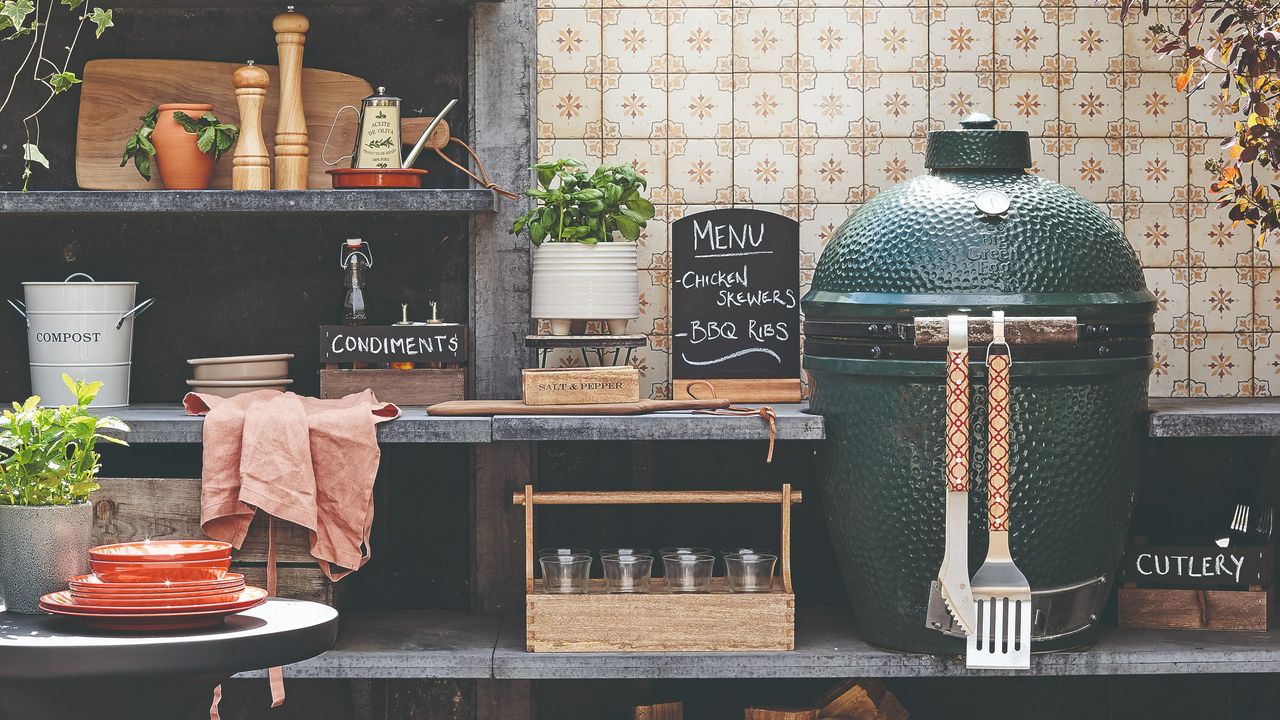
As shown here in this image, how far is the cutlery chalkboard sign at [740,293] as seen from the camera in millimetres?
2875

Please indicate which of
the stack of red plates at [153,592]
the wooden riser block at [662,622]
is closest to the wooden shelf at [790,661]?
the wooden riser block at [662,622]

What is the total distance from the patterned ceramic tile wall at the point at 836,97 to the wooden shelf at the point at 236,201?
0.42 metres

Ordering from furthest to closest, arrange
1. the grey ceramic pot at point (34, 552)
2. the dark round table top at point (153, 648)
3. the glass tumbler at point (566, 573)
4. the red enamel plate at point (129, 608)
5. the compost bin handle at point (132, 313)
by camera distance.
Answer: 1. the compost bin handle at point (132, 313)
2. the glass tumbler at point (566, 573)
3. the grey ceramic pot at point (34, 552)
4. the red enamel plate at point (129, 608)
5. the dark round table top at point (153, 648)

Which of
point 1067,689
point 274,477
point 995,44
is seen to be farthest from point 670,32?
point 1067,689

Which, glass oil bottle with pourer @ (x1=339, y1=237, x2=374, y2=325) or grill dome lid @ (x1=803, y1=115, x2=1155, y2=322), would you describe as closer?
grill dome lid @ (x1=803, y1=115, x2=1155, y2=322)

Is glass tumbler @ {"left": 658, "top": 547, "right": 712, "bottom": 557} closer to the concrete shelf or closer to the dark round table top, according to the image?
the concrete shelf

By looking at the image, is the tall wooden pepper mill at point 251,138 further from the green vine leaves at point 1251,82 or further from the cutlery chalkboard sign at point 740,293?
the green vine leaves at point 1251,82

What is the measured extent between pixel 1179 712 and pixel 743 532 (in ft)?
3.73

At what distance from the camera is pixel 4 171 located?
3.06 m

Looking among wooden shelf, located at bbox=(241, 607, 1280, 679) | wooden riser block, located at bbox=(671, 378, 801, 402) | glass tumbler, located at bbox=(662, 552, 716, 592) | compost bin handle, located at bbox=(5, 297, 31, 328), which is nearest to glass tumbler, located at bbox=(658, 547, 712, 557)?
glass tumbler, located at bbox=(662, 552, 716, 592)

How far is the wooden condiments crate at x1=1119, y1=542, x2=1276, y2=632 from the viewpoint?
2.75m

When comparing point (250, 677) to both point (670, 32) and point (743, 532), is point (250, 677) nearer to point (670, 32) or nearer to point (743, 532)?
point (743, 532)

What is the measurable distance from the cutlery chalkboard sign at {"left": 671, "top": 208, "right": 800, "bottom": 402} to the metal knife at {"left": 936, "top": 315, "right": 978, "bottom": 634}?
554 mm

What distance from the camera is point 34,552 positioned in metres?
1.88
